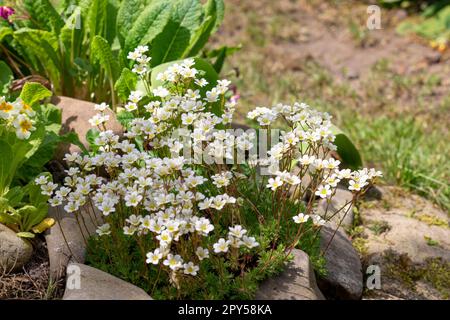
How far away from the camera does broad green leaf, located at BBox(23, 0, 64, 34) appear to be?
3695mm

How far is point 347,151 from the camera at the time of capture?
3857 millimetres

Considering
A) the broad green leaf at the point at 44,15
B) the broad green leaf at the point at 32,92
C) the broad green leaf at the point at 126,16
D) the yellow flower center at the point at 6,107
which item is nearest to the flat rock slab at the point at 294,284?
the yellow flower center at the point at 6,107

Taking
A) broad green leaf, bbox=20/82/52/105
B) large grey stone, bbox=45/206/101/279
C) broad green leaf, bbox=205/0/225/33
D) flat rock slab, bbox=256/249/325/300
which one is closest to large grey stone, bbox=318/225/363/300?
flat rock slab, bbox=256/249/325/300

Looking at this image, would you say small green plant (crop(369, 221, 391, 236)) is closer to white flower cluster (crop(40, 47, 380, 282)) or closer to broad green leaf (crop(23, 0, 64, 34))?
white flower cluster (crop(40, 47, 380, 282))

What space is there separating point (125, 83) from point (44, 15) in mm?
719

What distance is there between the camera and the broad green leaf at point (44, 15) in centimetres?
370

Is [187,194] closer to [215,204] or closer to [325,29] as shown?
[215,204]

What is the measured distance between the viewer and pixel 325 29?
21.3 ft

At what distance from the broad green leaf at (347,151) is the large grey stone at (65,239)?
149 centimetres

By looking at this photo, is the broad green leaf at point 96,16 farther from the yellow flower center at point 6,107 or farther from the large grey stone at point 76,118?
the yellow flower center at point 6,107

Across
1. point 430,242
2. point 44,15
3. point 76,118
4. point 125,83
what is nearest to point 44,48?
point 44,15

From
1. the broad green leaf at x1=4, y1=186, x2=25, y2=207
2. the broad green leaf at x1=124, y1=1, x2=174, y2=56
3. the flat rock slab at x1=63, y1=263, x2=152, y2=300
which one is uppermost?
the broad green leaf at x1=124, y1=1, x2=174, y2=56

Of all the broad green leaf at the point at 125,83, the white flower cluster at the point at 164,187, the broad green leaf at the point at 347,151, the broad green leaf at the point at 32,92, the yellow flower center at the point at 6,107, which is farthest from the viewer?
the broad green leaf at the point at 347,151

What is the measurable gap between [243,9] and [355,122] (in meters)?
2.35
